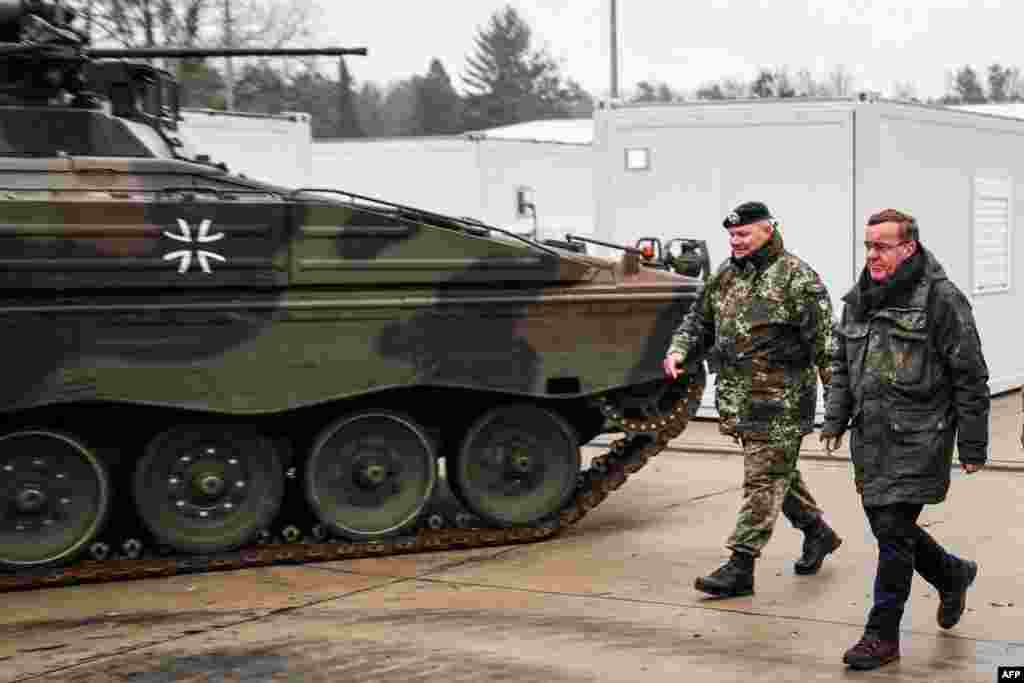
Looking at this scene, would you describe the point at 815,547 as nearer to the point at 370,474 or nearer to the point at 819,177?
the point at 370,474

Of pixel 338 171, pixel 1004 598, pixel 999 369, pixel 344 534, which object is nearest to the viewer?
pixel 1004 598

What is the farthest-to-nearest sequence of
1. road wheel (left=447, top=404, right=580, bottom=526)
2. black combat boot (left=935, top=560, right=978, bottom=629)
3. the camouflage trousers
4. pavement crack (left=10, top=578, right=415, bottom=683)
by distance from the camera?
road wheel (left=447, top=404, right=580, bottom=526) → the camouflage trousers → black combat boot (left=935, top=560, right=978, bottom=629) → pavement crack (left=10, top=578, right=415, bottom=683)

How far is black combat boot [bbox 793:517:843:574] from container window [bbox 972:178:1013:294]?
729 centimetres

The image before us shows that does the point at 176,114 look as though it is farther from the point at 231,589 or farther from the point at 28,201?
the point at 231,589

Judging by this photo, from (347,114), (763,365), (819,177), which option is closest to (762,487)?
(763,365)

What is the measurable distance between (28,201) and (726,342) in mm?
3421

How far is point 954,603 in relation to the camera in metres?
7.07

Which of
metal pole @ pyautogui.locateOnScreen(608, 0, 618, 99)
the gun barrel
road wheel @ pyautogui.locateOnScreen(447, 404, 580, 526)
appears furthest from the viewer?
metal pole @ pyautogui.locateOnScreen(608, 0, 618, 99)

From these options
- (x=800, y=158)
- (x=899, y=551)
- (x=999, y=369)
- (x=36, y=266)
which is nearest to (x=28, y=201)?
(x=36, y=266)

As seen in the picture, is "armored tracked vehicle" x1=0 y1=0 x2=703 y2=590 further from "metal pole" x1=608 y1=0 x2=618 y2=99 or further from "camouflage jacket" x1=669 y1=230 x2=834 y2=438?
"metal pole" x1=608 y1=0 x2=618 y2=99

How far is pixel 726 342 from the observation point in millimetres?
7938

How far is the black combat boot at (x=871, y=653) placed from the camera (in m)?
6.55

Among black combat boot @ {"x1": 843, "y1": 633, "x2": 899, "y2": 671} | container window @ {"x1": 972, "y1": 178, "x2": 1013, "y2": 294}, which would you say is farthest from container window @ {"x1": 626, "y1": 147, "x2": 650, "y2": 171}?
black combat boot @ {"x1": 843, "y1": 633, "x2": 899, "y2": 671}

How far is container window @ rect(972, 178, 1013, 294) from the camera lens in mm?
15312
